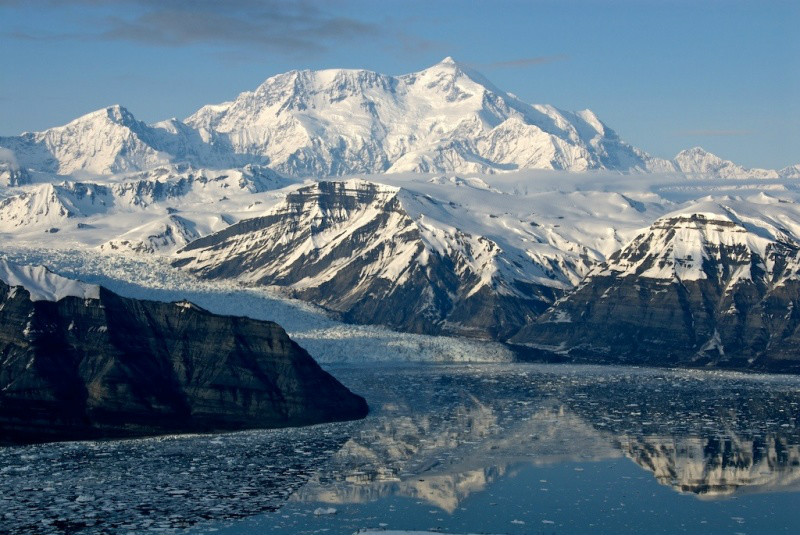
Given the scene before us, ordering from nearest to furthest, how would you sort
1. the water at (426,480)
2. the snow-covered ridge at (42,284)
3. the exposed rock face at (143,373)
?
the water at (426,480), the exposed rock face at (143,373), the snow-covered ridge at (42,284)

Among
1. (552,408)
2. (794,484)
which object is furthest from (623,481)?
(552,408)

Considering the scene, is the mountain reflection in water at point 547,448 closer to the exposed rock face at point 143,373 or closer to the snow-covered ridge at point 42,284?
the exposed rock face at point 143,373

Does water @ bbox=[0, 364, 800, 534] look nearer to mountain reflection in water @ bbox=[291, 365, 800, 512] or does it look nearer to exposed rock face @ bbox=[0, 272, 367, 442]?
mountain reflection in water @ bbox=[291, 365, 800, 512]

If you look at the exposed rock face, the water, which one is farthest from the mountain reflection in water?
the exposed rock face

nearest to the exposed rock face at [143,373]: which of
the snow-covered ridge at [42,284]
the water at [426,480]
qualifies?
the snow-covered ridge at [42,284]

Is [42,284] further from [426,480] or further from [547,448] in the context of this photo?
[547,448]

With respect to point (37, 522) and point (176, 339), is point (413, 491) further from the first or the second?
point (176, 339)
